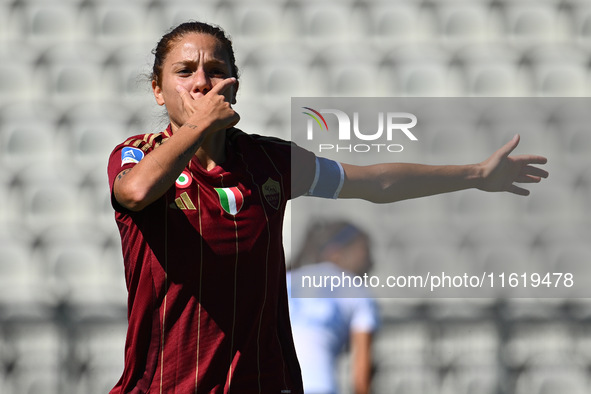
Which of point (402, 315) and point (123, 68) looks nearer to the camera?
point (402, 315)

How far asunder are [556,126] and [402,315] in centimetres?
126

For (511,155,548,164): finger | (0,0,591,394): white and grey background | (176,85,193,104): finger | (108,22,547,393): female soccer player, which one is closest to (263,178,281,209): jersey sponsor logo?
(108,22,547,393): female soccer player

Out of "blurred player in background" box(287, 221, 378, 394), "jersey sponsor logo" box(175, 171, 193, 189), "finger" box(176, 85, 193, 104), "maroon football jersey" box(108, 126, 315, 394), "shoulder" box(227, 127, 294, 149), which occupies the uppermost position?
"finger" box(176, 85, 193, 104)

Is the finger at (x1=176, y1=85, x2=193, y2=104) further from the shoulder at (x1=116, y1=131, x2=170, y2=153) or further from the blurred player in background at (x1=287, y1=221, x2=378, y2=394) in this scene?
the blurred player in background at (x1=287, y1=221, x2=378, y2=394)

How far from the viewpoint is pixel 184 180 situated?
1345 mm

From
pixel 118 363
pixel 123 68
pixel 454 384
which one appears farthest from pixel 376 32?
pixel 118 363

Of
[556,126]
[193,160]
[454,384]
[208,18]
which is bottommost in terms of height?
[454,384]

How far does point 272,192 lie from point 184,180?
16cm

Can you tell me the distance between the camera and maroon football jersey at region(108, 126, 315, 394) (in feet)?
4.20

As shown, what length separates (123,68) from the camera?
12.6 feet

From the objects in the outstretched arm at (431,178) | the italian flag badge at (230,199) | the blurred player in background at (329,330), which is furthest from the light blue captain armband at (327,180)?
the blurred player in background at (329,330)

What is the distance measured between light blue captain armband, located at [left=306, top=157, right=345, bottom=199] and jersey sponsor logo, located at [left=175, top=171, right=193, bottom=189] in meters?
0.31

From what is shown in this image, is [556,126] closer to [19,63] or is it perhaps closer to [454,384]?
[454,384]

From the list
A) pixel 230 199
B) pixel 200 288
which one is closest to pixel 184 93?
pixel 230 199
